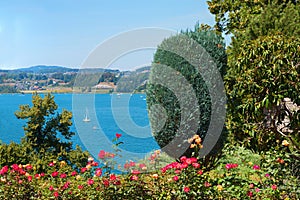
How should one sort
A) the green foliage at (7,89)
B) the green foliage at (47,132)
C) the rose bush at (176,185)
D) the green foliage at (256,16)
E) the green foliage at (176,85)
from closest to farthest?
the rose bush at (176,185) < the green foliage at (256,16) < the green foliage at (176,85) < the green foliage at (47,132) < the green foliage at (7,89)

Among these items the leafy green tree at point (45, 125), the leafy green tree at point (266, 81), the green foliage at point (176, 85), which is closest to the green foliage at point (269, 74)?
the leafy green tree at point (266, 81)

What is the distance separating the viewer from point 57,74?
12766 mm

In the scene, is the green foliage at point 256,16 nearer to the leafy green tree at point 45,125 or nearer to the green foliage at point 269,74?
the green foliage at point 269,74

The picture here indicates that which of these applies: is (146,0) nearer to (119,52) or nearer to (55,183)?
(119,52)

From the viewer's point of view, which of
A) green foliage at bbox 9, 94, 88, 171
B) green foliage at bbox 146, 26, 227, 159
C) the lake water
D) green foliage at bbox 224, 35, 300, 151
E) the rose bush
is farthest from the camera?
green foliage at bbox 9, 94, 88, 171

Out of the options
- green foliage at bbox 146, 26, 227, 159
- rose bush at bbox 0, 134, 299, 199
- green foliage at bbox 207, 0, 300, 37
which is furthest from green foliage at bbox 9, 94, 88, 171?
green foliage at bbox 207, 0, 300, 37

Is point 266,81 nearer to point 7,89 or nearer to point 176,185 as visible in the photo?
point 176,185

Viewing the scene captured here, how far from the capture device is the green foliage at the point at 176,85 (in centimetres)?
516

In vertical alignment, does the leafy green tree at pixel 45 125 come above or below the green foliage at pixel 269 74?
below

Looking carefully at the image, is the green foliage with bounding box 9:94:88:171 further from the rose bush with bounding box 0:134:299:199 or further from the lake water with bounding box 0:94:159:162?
the rose bush with bounding box 0:134:299:199

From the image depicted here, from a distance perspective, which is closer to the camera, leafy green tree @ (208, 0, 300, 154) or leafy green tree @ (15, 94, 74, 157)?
leafy green tree @ (208, 0, 300, 154)

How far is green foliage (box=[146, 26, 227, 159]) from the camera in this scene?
5160 millimetres

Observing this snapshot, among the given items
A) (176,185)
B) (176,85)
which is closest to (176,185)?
(176,185)

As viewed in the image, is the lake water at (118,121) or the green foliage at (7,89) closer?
the lake water at (118,121)
